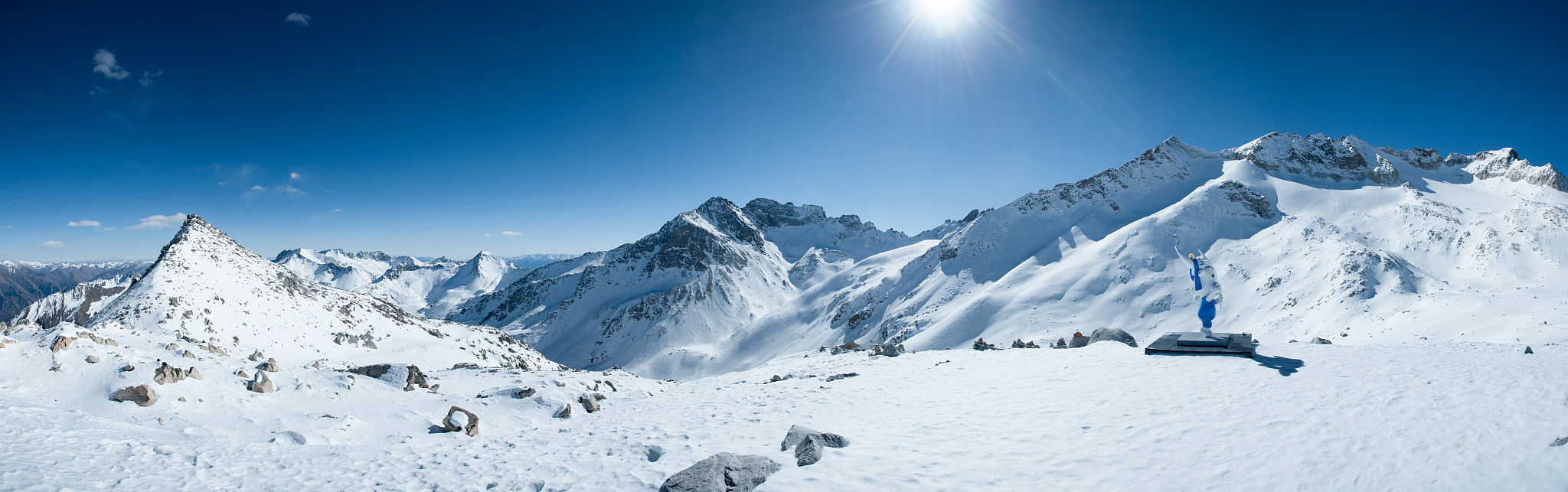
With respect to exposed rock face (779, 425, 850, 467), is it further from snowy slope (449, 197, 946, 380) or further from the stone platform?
snowy slope (449, 197, 946, 380)

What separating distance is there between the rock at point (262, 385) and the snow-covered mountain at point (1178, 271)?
A: 5870 cm

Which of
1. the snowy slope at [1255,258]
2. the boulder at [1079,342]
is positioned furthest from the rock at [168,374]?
the snowy slope at [1255,258]

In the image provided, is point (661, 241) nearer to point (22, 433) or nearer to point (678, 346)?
point (678, 346)

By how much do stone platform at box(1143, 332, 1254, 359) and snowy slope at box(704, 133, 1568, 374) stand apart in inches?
1150

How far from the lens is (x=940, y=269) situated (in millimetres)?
103688

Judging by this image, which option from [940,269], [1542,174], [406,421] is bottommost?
[406,421]

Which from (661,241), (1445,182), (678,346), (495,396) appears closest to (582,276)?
(661,241)

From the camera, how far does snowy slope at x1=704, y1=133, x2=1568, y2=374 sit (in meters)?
49.4

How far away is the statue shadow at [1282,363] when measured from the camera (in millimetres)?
12938

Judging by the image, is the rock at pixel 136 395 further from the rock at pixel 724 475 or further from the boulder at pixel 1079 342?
the boulder at pixel 1079 342

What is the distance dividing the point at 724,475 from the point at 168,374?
16762mm

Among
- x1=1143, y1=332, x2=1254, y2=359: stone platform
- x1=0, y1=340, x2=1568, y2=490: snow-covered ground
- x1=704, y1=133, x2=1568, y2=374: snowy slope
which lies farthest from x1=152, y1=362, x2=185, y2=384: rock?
x1=704, y1=133, x2=1568, y2=374: snowy slope

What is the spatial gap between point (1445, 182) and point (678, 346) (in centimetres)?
16265

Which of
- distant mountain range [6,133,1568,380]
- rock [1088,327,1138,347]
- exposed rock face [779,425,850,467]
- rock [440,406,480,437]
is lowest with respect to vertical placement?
rock [440,406,480,437]
